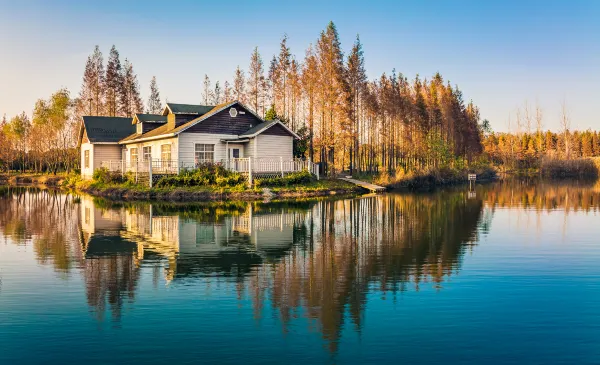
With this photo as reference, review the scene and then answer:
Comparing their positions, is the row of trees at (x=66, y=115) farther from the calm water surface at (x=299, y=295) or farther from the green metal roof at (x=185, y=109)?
the calm water surface at (x=299, y=295)

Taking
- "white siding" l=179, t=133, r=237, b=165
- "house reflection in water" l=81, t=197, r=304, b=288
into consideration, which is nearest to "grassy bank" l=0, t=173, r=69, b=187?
"white siding" l=179, t=133, r=237, b=165

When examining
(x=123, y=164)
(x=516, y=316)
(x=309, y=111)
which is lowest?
(x=516, y=316)

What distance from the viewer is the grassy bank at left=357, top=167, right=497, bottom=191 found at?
4578cm

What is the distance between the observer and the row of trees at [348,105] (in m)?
47.4

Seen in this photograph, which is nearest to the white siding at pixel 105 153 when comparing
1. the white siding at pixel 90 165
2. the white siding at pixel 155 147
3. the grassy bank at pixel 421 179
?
the white siding at pixel 90 165

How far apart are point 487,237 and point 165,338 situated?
11611 mm

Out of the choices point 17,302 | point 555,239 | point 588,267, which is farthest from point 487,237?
point 17,302

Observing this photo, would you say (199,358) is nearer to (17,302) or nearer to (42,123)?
(17,302)

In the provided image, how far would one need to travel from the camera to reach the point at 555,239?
14789mm

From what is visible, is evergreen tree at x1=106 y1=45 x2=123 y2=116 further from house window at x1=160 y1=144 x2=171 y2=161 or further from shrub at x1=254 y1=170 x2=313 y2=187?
shrub at x1=254 y1=170 x2=313 y2=187

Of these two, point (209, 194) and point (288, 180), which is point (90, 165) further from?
point (288, 180)

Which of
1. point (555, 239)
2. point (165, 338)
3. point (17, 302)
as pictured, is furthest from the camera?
point (555, 239)

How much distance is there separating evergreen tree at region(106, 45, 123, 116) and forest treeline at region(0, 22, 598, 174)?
0.12 meters

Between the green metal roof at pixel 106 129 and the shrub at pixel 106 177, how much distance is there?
5457 millimetres
